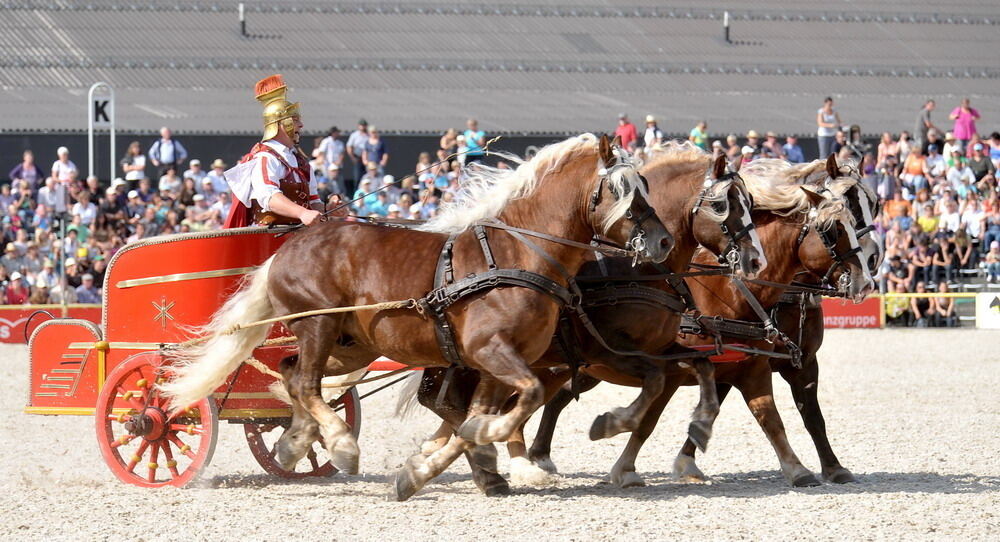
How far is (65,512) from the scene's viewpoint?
6.59m

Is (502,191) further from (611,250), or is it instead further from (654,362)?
(654,362)

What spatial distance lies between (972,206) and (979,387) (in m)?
8.37

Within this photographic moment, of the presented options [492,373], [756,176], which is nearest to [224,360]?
[492,373]

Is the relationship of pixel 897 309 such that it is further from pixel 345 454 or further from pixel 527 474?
pixel 345 454

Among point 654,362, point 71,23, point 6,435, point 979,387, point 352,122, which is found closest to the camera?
point 654,362

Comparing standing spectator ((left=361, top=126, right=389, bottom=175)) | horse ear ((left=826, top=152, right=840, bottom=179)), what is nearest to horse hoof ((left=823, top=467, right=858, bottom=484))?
horse ear ((left=826, top=152, right=840, bottom=179))

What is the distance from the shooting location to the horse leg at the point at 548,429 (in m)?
8.12

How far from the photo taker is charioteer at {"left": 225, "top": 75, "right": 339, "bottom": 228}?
24.3ft

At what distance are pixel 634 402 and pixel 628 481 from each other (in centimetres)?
81

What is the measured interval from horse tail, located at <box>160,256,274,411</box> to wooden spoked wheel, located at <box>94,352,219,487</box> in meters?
0.19

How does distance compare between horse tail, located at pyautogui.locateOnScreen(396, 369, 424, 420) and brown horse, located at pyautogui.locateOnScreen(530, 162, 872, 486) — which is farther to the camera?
horse tail, located at pyautogui.locateOnScreen(396, 369, 424, 420)

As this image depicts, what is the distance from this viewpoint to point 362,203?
1808 cm

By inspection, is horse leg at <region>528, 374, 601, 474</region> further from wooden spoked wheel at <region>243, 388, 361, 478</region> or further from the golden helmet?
the golden helmet

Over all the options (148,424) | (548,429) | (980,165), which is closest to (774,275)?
(548,429)
